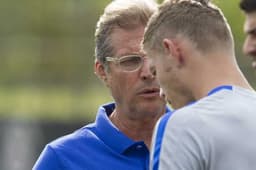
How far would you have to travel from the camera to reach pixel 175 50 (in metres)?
4.18

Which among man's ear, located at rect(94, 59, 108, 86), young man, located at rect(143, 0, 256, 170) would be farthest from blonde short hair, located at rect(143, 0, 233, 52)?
man's ear, located at rect(94, 59, 108, 86)

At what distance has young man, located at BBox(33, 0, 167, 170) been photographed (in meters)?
5.09

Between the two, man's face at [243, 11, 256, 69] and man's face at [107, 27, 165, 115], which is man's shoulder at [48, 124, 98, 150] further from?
man's face at [243, 11, 256, 69]

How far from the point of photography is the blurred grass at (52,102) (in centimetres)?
1612

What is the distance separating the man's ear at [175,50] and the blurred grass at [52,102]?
11.1 meters

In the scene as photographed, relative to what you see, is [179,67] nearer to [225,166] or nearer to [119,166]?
[225,166]

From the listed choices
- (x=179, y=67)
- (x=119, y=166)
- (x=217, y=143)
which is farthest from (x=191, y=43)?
(x=119, y=166)

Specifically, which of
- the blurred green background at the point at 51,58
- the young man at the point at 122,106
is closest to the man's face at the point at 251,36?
the young man at the point at 122,106

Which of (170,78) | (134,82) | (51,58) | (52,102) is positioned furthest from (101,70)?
(51,58)

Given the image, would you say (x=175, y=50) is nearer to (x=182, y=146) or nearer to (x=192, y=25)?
(x=192, y=25)

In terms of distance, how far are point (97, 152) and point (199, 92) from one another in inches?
40.7

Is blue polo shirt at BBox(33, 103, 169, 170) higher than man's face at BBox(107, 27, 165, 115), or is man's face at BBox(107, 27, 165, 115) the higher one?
man's face at BBox(107, 27, 165, 115)

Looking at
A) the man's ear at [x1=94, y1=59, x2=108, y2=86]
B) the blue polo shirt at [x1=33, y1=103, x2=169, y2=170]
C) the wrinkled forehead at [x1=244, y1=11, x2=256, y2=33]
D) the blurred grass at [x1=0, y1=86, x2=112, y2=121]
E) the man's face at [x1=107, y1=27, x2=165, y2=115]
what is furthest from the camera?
the blurred grass at [x1=0, y1=86, x2=112, y2=121]

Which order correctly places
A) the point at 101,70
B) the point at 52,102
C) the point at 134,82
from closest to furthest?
the point at 134,82, the point at 101,70, the point at 52,102
